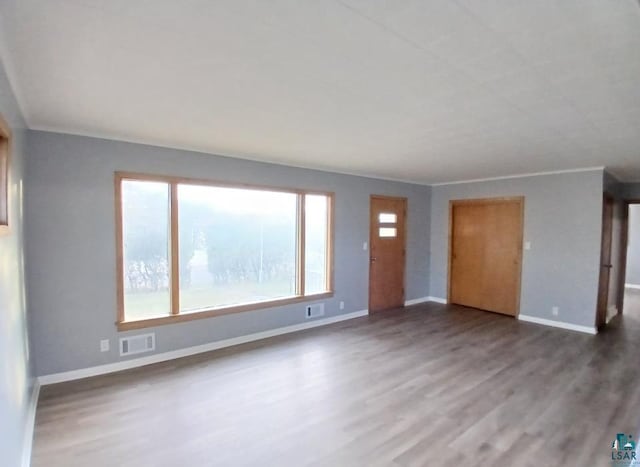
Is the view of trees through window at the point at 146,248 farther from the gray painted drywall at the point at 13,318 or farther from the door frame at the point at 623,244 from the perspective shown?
the door frame at the point at 623,244

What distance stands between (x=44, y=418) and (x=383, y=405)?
2692 mm

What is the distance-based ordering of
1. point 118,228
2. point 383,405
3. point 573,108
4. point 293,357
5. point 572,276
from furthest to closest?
point 572,276 < point 293,357 < point 118,228 < point 383,405 < point 573,108

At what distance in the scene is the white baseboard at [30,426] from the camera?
2.09 meters

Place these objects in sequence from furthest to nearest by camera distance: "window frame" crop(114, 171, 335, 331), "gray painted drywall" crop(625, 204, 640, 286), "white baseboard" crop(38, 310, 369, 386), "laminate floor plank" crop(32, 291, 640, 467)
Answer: "gray painted drywall" crop(625, 204, 640, 286)
"window frame" crop(114, 171, 335, 331)
"white baseboard" crop(38, 310, 369, 386)
"laminate floor plank" crop(32, 291, 640, 467)

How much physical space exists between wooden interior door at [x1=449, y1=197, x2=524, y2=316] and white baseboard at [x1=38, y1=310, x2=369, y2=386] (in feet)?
9.32

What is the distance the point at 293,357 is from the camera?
151 inches

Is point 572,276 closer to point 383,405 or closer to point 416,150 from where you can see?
point 416,150

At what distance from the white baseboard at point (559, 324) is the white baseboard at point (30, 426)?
20.3ft

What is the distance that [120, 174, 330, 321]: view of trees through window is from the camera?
3.66 m

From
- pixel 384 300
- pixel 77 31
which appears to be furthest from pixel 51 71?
pixel 384 300

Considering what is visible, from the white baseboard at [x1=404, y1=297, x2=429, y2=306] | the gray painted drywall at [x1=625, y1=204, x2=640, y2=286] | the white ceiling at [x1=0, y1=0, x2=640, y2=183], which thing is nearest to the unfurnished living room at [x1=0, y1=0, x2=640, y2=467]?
the white ceiling at [x1=0, y1=0, x2=640, y2=183]

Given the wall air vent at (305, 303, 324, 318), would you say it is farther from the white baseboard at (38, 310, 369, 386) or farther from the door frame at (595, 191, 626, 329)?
the door frame at (595, 191, 626, 329)

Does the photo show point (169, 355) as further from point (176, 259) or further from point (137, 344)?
point (176, 259)

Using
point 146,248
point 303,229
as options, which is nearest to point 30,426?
point 146,248
